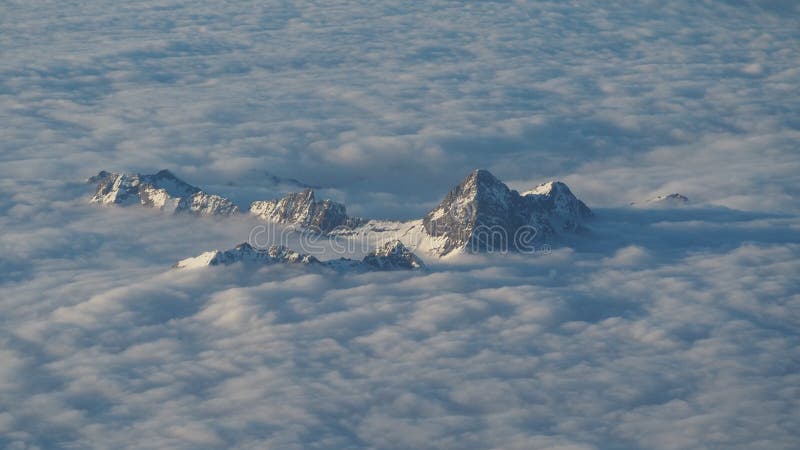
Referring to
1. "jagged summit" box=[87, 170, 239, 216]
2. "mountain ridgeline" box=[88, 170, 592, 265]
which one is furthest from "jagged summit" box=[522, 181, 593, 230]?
"jagged summit" box=[87, 170, 239, 216]

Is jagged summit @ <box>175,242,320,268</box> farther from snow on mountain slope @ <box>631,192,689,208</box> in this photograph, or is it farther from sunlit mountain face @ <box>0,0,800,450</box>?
snow on mountain slope @ <box>631,192,689,208</box>

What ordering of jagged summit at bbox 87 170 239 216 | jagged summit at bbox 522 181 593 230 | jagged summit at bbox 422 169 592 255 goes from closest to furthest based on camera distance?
jagged summit at bbox 422 169 592 255 → jagged summit at bbox 522 181 593 230 → jagged summit at bbox 87 170 239 216

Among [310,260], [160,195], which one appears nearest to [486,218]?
[310,260]

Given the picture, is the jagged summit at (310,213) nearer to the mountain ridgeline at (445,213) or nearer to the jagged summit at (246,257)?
the mountain ridgeline at (445,213)

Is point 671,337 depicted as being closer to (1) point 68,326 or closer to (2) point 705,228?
(2) point 705,228

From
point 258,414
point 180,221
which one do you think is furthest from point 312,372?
point 180,221

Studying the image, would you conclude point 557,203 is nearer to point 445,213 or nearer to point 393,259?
point 445,213
